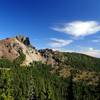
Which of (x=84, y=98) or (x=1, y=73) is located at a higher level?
(x=1, y=73)

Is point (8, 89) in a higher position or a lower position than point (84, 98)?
higher

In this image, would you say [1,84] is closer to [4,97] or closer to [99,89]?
[4,97]

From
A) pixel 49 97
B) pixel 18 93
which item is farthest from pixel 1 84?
pixel 18 93

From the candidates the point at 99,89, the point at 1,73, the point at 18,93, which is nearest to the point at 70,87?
the point at 99,89

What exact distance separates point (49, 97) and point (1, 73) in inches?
620

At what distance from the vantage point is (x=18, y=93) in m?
129

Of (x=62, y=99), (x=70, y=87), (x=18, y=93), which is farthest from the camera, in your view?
(x=62, y=99)

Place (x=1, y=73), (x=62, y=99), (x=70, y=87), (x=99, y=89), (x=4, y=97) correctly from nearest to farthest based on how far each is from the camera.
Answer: (x=4, y=97) → (x=1, y=73) → (x=99, y=89) → (x=70, y=87) → (x=62, y=99)

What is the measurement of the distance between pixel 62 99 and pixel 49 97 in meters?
101

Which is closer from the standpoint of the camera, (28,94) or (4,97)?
(4,97)

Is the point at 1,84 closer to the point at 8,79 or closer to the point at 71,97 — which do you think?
the point at 8,79

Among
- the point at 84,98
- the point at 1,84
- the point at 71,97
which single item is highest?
the point at 1,84

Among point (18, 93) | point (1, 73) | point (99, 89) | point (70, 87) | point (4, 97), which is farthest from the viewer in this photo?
point (18, 93)

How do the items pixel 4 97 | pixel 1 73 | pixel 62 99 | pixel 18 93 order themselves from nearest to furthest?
pixel 4 97 < pixel 1 73 < pixel 18 93 < pixel 62 99
